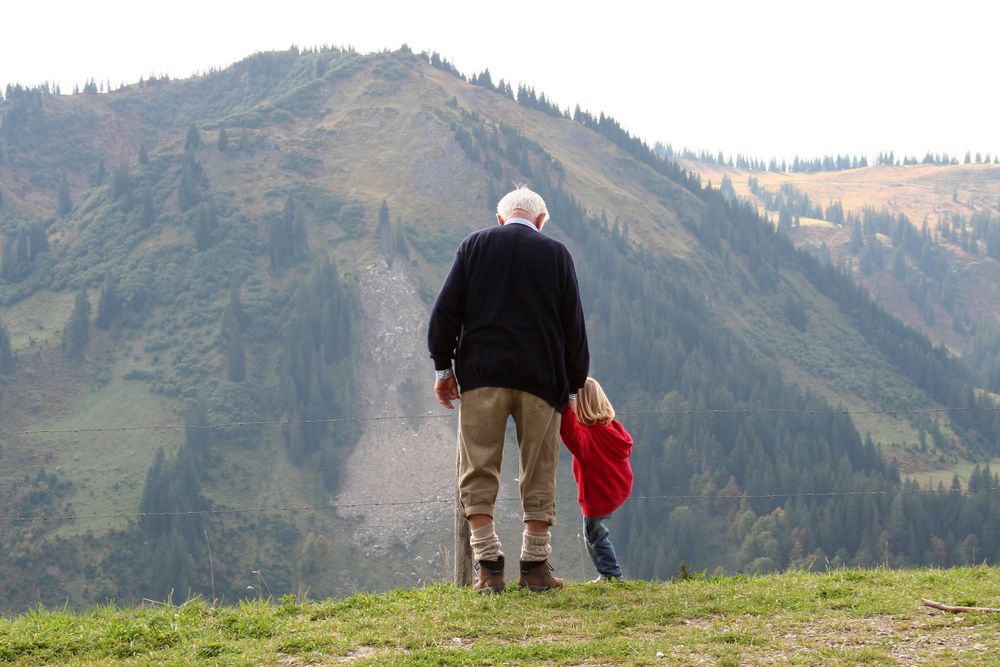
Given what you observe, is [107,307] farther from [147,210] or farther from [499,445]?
[499,445]

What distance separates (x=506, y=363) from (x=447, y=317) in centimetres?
57

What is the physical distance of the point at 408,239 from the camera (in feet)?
424

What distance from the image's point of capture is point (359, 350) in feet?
384

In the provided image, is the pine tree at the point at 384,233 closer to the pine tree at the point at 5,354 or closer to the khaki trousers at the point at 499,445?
the pine tree at the point at 5,354

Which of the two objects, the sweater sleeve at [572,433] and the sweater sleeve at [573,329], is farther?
the sweater sleeve at [572,433]

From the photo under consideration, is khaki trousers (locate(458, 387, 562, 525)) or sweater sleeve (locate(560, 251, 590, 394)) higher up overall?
sweater sleeve (locate(560, 251, 590, 394))

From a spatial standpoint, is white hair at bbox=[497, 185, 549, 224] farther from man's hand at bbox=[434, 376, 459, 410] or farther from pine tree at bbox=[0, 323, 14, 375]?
pine tree at bbox=[0, 323, 14, 375]

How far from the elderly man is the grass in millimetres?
517

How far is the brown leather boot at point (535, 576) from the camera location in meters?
7.87

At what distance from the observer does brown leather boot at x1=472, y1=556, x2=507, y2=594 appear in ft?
25.7

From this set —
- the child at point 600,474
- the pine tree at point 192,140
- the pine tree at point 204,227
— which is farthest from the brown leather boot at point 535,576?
the pine tree at point 192,140

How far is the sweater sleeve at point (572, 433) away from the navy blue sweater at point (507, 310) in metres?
0.36

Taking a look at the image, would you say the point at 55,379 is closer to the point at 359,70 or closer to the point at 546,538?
the point at 359,70

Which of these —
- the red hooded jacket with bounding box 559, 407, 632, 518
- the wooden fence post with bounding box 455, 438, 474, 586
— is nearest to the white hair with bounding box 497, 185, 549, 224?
the red hooded jacket with bounding box 559, 407, 632, 518
